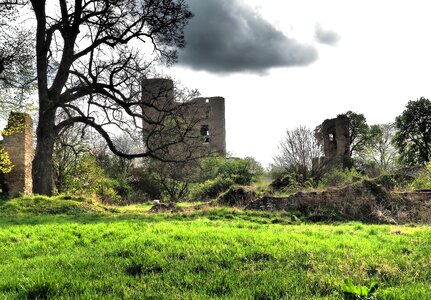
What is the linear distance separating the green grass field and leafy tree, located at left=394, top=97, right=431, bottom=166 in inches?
1311

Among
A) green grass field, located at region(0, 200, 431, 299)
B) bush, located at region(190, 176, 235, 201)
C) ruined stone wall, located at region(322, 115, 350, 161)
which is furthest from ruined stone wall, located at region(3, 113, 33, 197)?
ruined stone wall, located at region(322, 115, 350, 161)

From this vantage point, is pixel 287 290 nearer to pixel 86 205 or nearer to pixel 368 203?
pixel 368 203

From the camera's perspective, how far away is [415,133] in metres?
38.7

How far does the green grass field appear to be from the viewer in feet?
15.0

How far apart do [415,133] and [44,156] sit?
33871 millimetres

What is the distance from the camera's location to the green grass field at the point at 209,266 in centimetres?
458

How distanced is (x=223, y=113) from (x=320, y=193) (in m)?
34.5

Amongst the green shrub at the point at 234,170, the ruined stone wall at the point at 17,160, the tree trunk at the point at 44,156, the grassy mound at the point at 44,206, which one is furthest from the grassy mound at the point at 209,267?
the green shrub at the point at 234,170

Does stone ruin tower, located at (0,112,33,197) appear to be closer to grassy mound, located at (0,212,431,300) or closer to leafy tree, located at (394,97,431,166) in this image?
grassy mound, located at (0,212,431,300)

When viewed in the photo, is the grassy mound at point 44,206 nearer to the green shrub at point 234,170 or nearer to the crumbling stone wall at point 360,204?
the crumbling stone wall at point 360,204

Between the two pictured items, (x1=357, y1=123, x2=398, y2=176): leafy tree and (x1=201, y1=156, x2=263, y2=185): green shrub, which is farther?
(x1=357, y1=123, x2=398, y2=176): leafy tree

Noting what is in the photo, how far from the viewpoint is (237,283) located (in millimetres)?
4844

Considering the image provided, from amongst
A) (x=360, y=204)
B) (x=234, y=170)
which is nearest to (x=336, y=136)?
(x=234, y=170)

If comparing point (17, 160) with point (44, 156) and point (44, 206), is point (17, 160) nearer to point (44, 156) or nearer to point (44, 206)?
point (44, 156)
